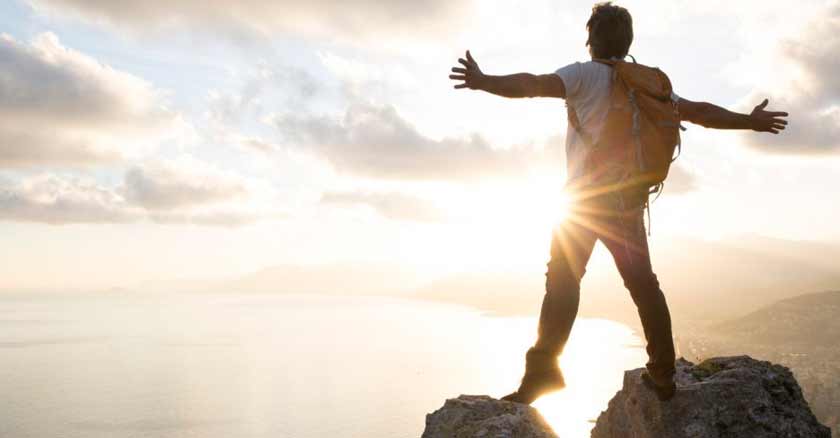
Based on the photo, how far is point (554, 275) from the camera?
17.6 ft

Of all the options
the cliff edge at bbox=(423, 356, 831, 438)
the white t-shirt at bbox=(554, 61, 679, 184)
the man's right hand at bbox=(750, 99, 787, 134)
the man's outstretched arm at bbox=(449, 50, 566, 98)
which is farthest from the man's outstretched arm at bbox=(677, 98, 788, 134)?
the cliff edge at bbox=(423, 356, 831, 438)

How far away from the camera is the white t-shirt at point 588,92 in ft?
15.3

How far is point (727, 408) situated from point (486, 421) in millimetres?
2316

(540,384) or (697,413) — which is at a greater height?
(540,384)

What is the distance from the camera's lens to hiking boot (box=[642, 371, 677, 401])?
555cm

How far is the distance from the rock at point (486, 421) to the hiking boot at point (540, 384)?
5.0 inches

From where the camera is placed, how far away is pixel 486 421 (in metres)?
5.25

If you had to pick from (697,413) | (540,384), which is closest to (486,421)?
(540,384)

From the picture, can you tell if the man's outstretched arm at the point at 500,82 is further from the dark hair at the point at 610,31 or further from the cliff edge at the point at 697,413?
the cliff edge at the point at 697,413

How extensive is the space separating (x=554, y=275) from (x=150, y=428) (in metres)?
169

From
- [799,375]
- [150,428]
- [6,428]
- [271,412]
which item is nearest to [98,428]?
[150,428]

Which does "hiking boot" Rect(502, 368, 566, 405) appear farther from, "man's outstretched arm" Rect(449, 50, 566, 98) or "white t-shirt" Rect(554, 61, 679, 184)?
"man's outstretched arm" Rect(449, 50, 566, 98)

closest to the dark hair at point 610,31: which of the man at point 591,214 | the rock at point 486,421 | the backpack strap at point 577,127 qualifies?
the man at point 591,214

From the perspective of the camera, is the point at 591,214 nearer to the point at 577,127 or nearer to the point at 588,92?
the point at 577,127
